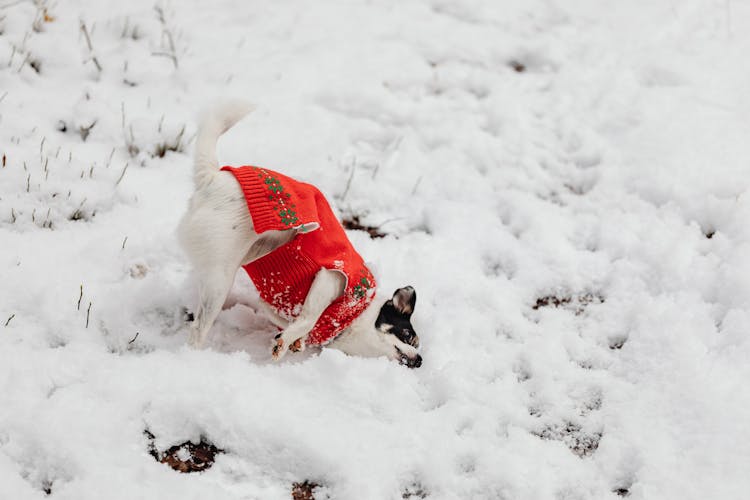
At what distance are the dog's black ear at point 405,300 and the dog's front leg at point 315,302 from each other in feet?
0.97

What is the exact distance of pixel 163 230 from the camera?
3219mm

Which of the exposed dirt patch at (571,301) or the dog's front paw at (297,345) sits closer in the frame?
the dog's front paw at (297,345)

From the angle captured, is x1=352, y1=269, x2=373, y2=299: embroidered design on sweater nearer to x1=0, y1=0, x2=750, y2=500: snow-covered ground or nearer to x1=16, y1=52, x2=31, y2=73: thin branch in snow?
x1=0, y1=0, x2=750, y2=500: snow-covered ground

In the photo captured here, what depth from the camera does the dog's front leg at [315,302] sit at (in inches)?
104

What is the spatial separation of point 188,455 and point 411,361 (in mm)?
1041

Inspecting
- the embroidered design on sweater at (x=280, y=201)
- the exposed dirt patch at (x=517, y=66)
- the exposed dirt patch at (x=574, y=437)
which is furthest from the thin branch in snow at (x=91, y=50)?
the exposed dirt patch at (x=574, y=437)

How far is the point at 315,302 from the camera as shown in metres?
2.65

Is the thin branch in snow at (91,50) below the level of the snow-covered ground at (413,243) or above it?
above

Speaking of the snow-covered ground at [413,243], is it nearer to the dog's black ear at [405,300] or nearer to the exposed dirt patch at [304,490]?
the exposed dirt patch at [304,490]

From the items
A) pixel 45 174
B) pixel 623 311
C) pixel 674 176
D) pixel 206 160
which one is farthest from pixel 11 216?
pixel 674 176

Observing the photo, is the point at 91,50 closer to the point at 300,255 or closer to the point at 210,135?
the point at 210,135

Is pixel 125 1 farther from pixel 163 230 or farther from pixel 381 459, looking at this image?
pixel 381 459

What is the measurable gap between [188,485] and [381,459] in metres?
0.70

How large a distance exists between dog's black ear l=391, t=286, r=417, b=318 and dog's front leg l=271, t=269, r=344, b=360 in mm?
296
